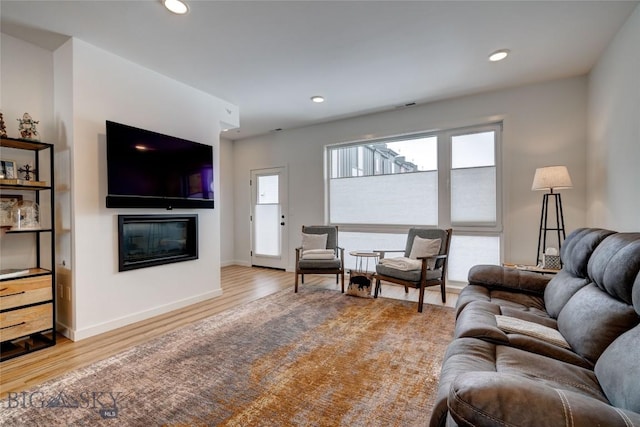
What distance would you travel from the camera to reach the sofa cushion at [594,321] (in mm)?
1312

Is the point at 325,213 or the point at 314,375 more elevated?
the point at 325,213

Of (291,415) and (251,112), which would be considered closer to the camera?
(291,415)

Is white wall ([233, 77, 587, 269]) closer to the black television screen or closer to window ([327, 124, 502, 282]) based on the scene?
window ([327, 124, 502, 282])

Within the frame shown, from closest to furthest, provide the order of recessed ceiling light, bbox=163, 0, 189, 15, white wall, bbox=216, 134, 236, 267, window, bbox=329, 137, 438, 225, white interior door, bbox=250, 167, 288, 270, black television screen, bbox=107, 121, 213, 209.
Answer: recessed ceiling light, bbox=163, 0, 189, 15, black television screen, bbox=107, 121, 213, 209, window, bbox=329, 137, 438, 225, white interior door, bbox=250, 167, 288, 270, white wall, bbox=216, 134, 236, 267

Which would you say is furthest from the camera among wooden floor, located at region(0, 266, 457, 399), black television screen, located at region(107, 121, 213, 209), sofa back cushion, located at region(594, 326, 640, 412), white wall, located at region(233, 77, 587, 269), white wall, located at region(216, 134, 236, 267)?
white wall, located at region(216, 134, 236, 267)

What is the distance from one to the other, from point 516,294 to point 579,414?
70.0 inches

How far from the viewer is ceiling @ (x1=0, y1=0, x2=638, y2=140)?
228 centimetres

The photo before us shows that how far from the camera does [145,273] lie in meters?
3.18

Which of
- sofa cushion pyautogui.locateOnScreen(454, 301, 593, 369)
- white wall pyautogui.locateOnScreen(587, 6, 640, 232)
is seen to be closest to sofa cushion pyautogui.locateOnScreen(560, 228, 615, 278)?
sofa cushion pyautogui.locateOnScreen(454, 301, 593, 369)

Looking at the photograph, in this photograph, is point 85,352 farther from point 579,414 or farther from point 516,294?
point 516,294

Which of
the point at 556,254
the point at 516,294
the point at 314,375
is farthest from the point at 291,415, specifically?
the point at 556,254

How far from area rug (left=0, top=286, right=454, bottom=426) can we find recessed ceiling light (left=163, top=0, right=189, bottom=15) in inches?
107

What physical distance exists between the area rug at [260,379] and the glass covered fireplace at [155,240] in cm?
92

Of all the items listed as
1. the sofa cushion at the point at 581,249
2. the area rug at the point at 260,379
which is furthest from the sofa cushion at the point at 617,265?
the area rug at the point at 260,379
